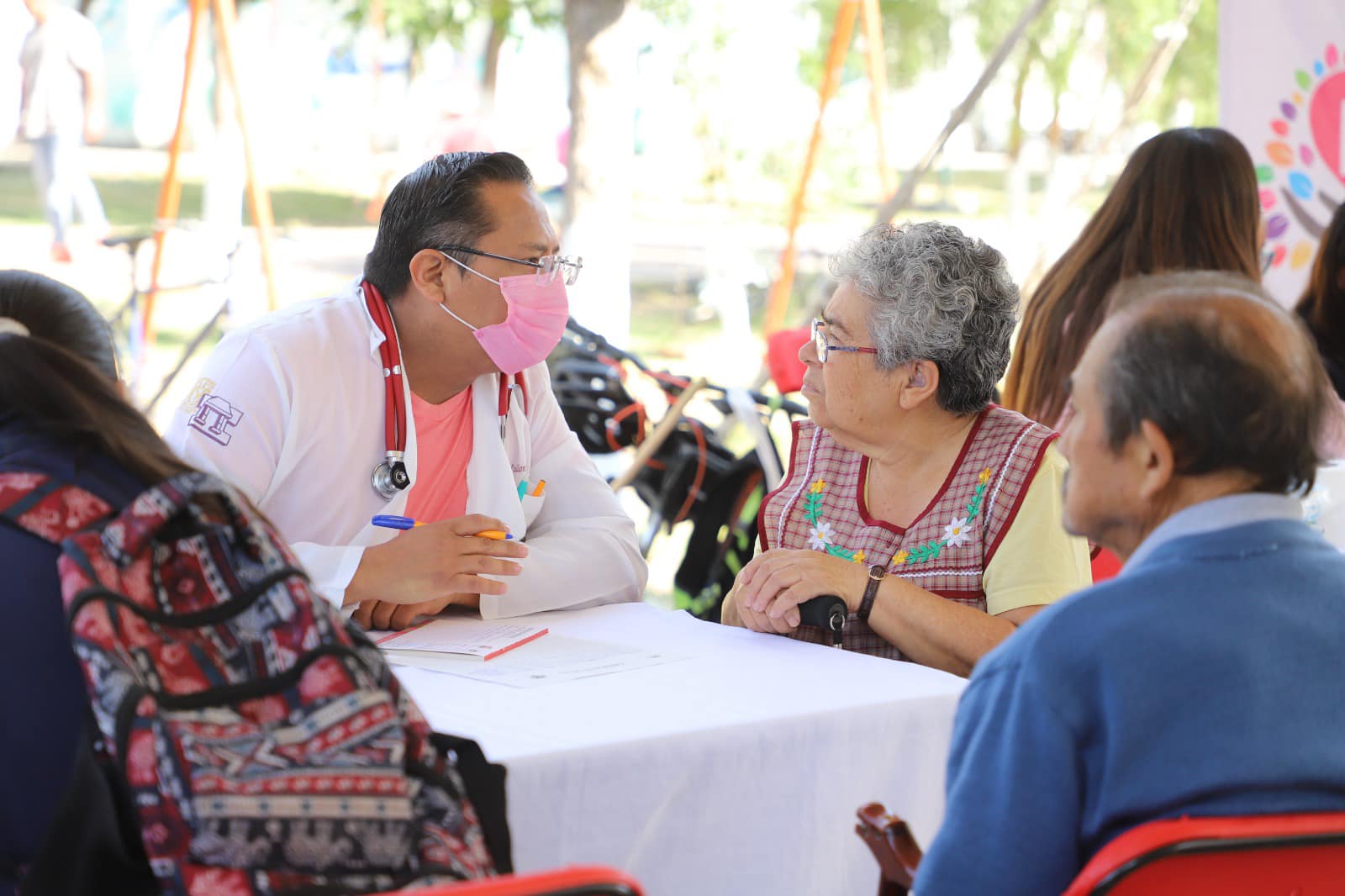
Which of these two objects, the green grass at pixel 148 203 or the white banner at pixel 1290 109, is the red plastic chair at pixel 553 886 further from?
the green grass at pixel 148 203

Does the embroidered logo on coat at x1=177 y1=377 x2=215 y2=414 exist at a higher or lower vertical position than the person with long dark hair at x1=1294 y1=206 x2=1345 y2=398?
lower

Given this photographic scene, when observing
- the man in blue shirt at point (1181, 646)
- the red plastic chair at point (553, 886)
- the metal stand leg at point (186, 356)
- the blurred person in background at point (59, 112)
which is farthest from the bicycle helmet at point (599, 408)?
the blurred person in background at point (59, 112)

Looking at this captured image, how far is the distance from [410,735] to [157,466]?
391 millimetres

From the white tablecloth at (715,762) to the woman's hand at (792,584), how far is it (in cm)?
15

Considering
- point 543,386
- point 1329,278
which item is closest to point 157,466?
point 543,386

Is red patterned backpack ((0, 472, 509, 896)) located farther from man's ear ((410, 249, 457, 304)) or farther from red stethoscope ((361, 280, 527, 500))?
man's ear ((410, 249, 457, 304))

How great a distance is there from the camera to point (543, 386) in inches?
117

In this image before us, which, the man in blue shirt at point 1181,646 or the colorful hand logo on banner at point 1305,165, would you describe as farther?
the colorful hand logo on banner at point 1305,165

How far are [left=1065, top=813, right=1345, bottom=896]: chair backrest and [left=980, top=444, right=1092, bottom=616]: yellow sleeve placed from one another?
989 millimetres

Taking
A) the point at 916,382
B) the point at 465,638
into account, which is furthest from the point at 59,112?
the point at 916,382

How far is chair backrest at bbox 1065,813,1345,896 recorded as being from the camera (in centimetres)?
126

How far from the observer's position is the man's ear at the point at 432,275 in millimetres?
2699

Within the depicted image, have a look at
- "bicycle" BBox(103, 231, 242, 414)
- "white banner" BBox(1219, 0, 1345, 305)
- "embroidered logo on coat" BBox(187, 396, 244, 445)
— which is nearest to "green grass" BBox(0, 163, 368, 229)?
"bicycle" BBox(103, 231, 242, 414)

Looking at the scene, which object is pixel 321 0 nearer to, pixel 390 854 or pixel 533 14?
pixel 533 14
